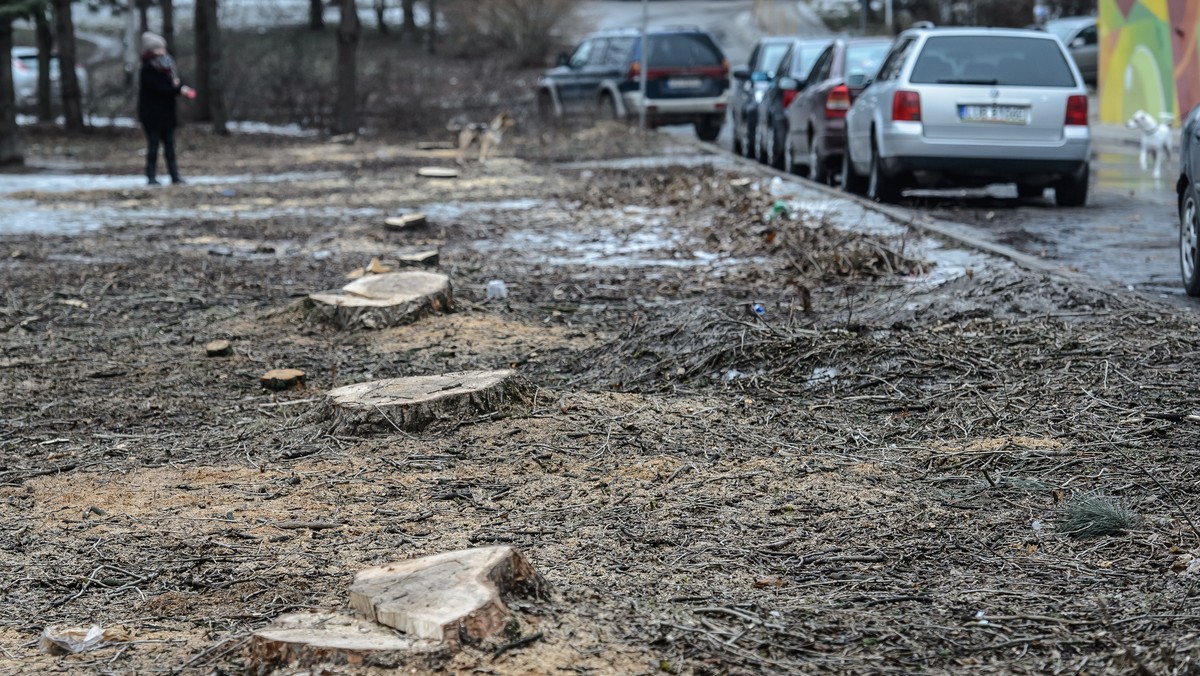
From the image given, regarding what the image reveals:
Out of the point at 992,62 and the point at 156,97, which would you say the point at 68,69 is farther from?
the point at 992,62

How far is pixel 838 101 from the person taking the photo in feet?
54.0

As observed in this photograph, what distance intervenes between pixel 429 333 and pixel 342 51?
70.8 feet

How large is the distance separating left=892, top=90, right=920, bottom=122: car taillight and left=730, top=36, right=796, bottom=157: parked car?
720cm

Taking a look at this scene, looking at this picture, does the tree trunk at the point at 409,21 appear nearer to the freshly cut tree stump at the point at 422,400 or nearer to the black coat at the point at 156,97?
the black coat at the point at 156,97

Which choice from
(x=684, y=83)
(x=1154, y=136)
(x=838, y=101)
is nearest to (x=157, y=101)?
(x=838, y=101)

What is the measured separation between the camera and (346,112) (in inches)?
1159

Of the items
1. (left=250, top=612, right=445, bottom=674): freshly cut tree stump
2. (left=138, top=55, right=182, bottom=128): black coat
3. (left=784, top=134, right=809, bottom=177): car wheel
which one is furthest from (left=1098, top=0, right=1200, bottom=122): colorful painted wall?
(left=250, top=612, right=445, bottom=674): freshly cut tree stump

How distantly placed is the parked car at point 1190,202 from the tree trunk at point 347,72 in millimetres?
20946

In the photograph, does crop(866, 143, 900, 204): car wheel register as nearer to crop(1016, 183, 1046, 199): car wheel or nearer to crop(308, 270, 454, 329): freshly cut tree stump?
crop(1016, 183, 1046, 199): car wheel

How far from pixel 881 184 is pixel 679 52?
13809 mm

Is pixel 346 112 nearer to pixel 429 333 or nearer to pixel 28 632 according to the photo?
pixel 429 333

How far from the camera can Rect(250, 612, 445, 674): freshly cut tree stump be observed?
330 cm

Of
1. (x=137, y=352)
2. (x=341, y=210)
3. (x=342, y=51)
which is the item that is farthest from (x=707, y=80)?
(x=137, y=352)

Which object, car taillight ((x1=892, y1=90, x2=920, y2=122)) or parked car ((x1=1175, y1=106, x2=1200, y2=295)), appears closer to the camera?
parked car ((x1=1175, y1=106, x2=1200, y2=295))
